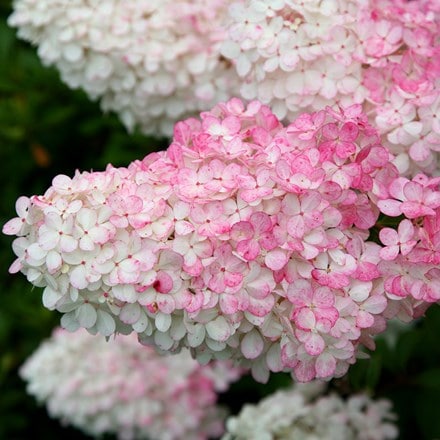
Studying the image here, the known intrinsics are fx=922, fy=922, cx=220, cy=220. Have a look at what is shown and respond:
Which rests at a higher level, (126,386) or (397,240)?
(397,240)

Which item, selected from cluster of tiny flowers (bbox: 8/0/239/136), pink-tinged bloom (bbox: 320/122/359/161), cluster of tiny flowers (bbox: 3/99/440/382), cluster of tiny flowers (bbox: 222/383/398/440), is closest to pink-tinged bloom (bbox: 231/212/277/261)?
cluster of tiny flowers (bbox: 3/99/440/382)

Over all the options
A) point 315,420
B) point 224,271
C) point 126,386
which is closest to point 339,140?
point 224,271

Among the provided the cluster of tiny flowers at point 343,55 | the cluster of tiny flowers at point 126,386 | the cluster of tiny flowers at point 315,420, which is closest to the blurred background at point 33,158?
the cluster of tiny flowers at point 126,386

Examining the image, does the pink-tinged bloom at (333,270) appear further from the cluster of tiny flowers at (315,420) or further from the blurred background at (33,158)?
the blurred background at (33,158)

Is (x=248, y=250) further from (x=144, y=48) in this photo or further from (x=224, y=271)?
(x=144, y=48)

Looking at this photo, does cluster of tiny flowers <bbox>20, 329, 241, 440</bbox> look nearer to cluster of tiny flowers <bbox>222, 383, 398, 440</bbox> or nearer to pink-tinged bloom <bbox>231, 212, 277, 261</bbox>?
cluster of tiny flowers <bbox>222, 383, 398, 440</bbox>

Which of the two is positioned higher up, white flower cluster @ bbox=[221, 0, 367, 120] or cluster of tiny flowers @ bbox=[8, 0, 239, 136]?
white flower cluster @ bbox=[221, 0, 367, 120]
